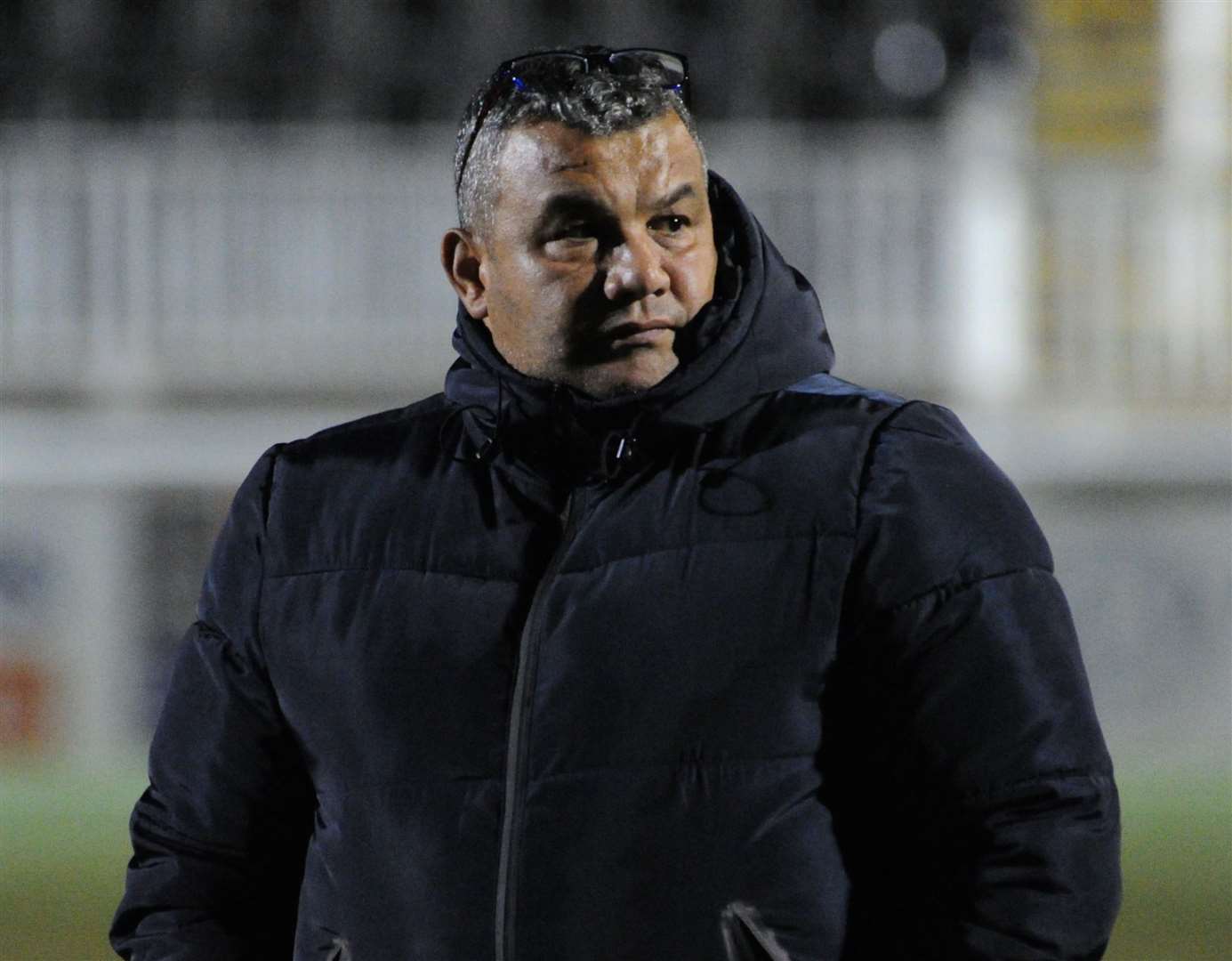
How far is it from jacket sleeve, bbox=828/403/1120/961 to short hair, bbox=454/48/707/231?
28cm

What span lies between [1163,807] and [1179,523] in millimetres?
1916

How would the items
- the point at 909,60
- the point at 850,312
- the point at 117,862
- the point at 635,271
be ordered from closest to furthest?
1. the point at 635,271
2. the point at 117,862
3. the point at 850,312
4. the point at 909,60

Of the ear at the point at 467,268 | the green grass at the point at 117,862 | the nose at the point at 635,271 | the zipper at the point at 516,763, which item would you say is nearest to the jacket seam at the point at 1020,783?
the zipper at the point at 516,763

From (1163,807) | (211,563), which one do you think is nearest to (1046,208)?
(1163,807)

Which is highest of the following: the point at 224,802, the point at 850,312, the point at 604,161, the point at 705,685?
the point at 604,161

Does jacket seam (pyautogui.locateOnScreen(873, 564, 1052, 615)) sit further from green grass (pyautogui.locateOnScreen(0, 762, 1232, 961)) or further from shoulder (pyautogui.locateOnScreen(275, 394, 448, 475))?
green grass (pyautogui.locateOnScreen(0, 762, 1232, 961))

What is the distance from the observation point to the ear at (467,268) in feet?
5.28

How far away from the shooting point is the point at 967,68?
29.0 feet

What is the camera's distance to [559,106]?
59.9 inches

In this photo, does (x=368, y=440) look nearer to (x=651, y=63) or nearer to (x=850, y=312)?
(x=651, y=63)

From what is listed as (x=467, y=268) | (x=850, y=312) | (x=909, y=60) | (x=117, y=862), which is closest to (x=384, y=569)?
(x=467, y=268)

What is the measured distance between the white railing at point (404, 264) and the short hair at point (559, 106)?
6874mm

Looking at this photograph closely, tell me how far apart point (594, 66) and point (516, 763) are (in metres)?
0.45

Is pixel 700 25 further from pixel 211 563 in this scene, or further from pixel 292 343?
pixel 211 563
